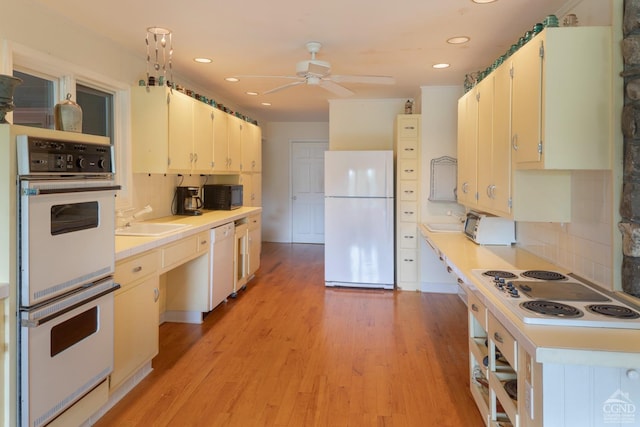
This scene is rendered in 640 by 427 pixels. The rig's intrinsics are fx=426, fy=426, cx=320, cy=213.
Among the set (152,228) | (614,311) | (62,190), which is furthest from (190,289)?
(614,311)

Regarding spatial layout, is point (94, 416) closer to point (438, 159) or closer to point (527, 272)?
point (527, 272)

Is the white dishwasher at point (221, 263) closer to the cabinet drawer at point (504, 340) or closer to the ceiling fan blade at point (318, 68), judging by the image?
the ceiling fan blade at point (318, 68)

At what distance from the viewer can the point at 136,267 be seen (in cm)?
260

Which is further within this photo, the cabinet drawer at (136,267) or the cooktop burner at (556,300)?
the cabinet drawer at (136,267)

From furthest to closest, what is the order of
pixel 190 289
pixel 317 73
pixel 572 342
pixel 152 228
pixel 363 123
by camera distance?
pixel 363 123 < pixel 190 289 < pixel 152 228 < pixel 317 73 < pixel 572 342

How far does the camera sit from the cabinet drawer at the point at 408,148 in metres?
4.98

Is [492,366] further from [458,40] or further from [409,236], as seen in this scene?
[409,236]

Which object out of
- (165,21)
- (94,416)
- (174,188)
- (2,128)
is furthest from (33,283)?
(174,188)

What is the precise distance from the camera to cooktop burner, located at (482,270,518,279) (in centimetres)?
225

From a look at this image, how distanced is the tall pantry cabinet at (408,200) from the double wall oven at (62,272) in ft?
11.5

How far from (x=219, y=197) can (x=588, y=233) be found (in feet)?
12.5

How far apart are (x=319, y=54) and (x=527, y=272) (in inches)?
96.5

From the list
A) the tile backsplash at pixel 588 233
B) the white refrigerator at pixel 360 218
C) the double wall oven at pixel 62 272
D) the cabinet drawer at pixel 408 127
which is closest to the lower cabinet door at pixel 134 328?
the double wall oven at pixel 62 272

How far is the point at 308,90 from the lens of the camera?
525cm
